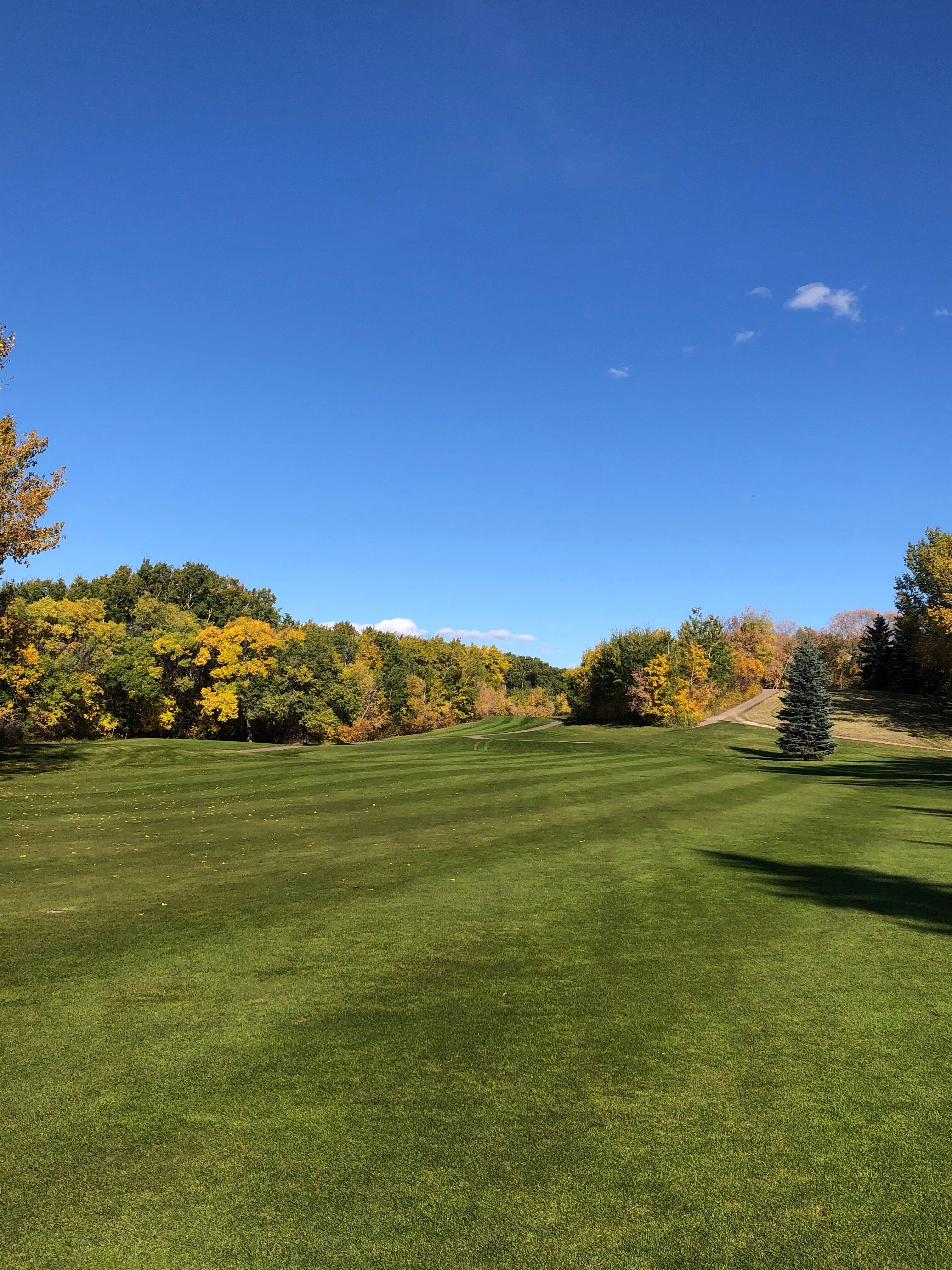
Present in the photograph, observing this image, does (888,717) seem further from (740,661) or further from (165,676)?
(165,676)

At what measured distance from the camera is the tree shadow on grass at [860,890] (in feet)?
28.4

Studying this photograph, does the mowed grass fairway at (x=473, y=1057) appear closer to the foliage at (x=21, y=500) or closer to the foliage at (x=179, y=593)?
the foliage at (x=21, y=500)

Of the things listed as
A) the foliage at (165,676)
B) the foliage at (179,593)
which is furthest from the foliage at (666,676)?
the foliage at (179,593)

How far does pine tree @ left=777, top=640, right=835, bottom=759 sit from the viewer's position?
128 feet

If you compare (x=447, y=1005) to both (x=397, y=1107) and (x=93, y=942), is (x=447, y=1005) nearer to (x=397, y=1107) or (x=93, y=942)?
(x=397, y=1107)

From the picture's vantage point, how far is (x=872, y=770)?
33.1 metres

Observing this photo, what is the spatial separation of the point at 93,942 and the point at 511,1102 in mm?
4869

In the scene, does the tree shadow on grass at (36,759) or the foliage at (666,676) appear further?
the foliage at (666,676)

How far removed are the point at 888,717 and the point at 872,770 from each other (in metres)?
31.0

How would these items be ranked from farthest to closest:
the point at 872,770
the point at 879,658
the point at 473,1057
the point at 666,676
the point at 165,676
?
the point at 879,658 → the point at 666,676 → the point at 165,676 → the point at 872,770 → the point at 473,1057

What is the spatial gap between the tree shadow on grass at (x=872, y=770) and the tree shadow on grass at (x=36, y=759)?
89.4 ft

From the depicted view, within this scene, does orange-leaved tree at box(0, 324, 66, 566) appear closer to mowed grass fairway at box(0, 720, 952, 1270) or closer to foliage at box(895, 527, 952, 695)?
mowed grass fairway at box(0, 720, 952, 1270)

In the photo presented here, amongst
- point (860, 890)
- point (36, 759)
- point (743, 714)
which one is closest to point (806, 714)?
point (743, 714)

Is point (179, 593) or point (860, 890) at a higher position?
point (179, 593)
